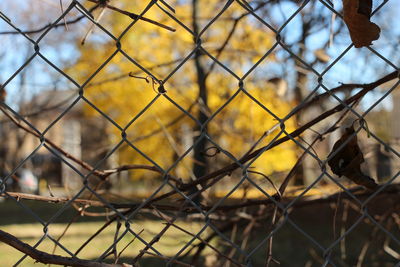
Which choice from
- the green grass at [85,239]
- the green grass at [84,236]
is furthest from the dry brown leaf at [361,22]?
the green grass at [85,239]

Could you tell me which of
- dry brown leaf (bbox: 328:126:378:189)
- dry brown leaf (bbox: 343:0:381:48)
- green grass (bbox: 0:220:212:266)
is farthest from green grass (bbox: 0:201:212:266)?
dry brown leaf (bbox: 343:0:381:48)

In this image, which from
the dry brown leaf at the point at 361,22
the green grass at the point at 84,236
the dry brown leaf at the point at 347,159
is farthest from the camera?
the green grass at the point at 84,236

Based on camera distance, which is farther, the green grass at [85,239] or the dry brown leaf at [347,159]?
the green grass at [85,239]

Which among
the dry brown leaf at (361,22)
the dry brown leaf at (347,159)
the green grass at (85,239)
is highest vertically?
the green grass at (85,239)

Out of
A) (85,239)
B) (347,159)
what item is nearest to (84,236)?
(85,239)

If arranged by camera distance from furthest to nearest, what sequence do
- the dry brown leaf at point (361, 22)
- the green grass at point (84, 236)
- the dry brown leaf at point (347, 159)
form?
the green grass at point (84, 236) < the dry brown leaf at point (347, 159) < the dry brown leaf at point (361, 22)

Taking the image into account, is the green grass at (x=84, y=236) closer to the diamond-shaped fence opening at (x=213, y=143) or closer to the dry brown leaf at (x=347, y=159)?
the diamond-shaped fence opening at (x=213, y=143)

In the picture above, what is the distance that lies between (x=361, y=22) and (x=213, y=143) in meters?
0.46

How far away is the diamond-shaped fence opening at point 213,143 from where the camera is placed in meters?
1.33

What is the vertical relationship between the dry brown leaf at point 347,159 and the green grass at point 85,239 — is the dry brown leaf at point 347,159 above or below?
below

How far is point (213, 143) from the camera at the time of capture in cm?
128

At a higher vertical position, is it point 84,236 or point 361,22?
point 84,236

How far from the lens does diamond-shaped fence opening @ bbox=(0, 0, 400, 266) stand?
4.35 feet

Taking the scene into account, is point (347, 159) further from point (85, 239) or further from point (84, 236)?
point (84, 236)
